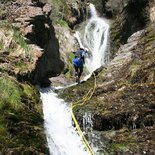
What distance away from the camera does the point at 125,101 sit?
14570 mm

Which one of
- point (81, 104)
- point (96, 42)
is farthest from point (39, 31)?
point (96, 42)

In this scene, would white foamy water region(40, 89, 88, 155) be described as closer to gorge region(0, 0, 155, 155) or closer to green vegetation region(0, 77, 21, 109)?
gorge region(0, 0, 155, 155)

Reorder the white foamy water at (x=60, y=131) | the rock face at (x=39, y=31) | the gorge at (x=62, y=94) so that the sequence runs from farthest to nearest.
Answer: the rock face at (x=39, y=31), the white foamy water at (x=60, y=131), the gorge at (x=62, y=94)

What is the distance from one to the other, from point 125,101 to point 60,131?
284 centimetres

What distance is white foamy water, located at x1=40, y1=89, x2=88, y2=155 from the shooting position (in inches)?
500

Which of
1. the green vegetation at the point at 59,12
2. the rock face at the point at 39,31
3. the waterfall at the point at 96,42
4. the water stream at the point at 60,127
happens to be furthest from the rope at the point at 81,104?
the green vegetation at the point at 59,12

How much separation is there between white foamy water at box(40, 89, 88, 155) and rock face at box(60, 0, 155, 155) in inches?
23.6

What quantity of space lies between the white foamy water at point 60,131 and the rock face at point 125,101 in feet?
1.97

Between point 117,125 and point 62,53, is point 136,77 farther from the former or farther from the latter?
point 62,53

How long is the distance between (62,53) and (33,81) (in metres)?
11.2

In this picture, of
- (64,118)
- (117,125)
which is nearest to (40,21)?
(64,118)

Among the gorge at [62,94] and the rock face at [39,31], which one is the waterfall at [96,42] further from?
the rock face at [39,31]

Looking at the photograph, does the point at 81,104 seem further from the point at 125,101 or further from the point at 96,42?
the point at 96,42

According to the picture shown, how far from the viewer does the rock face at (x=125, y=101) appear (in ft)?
41.5
